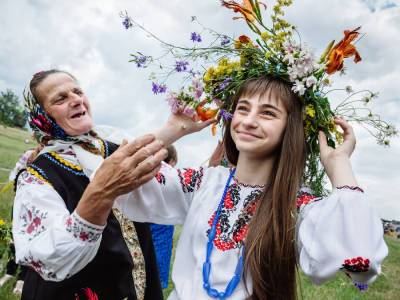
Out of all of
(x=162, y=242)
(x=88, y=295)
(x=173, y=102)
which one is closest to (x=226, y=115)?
(x=173, y=102)

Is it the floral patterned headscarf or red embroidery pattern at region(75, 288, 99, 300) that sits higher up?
the floral patterned headscarf

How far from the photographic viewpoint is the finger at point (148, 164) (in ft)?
5.81

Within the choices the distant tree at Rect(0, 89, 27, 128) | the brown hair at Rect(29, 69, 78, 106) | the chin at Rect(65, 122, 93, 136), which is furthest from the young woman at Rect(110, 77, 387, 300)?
the distant tree at Rect(0, 89, 27, 128)

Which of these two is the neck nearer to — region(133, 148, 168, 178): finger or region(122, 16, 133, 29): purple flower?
region(133, 148, 168, 178): finger

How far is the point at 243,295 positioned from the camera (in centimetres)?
190

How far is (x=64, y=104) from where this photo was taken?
255cm

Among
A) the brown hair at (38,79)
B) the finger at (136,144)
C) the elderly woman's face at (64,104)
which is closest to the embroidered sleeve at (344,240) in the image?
the finger at (136,144)

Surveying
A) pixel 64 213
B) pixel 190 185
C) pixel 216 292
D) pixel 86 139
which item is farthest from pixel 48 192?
pixel 216 292

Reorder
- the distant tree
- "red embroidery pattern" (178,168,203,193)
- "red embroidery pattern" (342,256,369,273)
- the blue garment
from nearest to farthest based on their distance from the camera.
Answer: "red embroidery pattern" (342,256,369,273), "red embroidery pattern" (178,168,203,193), the blue garment, the distant tree

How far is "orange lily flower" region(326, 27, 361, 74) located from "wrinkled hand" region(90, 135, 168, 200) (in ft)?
3.28

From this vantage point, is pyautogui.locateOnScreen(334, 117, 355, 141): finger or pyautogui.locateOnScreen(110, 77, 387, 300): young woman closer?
pyautogui.locateOnScreen(110, 77, 387, 300): young woman

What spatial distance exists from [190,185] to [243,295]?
62cm

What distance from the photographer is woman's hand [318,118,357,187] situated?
6.11ft

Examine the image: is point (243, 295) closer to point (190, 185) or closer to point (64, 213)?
point (190, 185)
